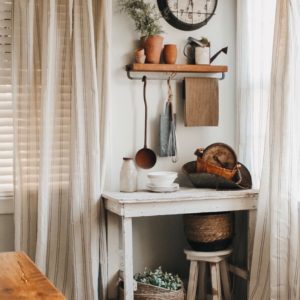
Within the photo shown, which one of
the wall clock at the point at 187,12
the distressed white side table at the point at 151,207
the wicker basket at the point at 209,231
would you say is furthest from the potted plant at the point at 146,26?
the wicker basket at the point at 209,231

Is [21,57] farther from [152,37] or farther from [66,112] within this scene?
[152,37]

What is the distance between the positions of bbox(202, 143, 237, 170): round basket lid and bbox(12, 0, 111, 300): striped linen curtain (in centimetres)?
65

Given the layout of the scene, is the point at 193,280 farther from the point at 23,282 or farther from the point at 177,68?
the point at 23,282

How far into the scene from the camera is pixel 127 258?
10.2ft

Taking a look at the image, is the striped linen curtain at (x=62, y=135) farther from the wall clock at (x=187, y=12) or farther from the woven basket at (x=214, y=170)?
the woven basket at (x=214, y=170)

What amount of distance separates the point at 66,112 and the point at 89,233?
74cm

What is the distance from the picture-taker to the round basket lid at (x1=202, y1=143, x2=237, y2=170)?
3502mm

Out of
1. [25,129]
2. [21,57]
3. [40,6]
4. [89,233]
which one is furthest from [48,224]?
[40,6]

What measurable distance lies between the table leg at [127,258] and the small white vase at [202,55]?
120 cm

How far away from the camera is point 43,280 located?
1701 millimetres

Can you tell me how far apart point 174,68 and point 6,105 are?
1.06 meters

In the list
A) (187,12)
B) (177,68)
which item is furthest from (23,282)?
(187,12)

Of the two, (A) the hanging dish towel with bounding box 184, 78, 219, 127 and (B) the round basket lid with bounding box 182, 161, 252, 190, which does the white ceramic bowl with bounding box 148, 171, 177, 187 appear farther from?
(A) the hanging dish towel with bounding box 184, 78, 219, 127

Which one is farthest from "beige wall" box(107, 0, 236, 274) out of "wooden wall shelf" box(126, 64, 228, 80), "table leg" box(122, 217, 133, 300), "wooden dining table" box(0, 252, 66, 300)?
"wooden dining table" box(0, 252, 66, 300)
